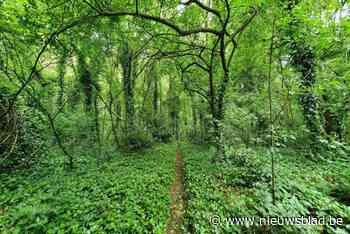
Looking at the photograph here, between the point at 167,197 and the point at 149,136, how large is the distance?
15.6 feet

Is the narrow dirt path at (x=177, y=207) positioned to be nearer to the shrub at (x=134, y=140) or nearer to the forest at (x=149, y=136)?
the forest at (x=149, y=136)

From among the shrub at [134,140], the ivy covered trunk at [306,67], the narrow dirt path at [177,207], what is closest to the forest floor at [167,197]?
the narrow dirt path at [177,207]

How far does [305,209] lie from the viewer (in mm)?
2660

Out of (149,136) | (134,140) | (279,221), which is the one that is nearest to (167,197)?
(279,221)

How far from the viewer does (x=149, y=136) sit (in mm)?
8391

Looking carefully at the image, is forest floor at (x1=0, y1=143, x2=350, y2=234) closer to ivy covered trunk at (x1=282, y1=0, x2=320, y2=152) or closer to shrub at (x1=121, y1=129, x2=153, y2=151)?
ivy covered trunk at (x1=282, y1=0, x2=320, y2=152)

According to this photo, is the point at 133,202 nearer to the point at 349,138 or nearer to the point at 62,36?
the point at 62,36

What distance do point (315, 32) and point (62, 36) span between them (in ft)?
27.9

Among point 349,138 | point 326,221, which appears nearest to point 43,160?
point 326,221

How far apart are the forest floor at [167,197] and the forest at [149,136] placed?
27 millimetres

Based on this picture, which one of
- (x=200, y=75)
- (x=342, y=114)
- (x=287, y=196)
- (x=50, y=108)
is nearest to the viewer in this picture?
(x=287, y=196)

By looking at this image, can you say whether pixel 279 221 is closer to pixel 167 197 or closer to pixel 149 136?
pixel 167 197

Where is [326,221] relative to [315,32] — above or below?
below

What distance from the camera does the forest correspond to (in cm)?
285
